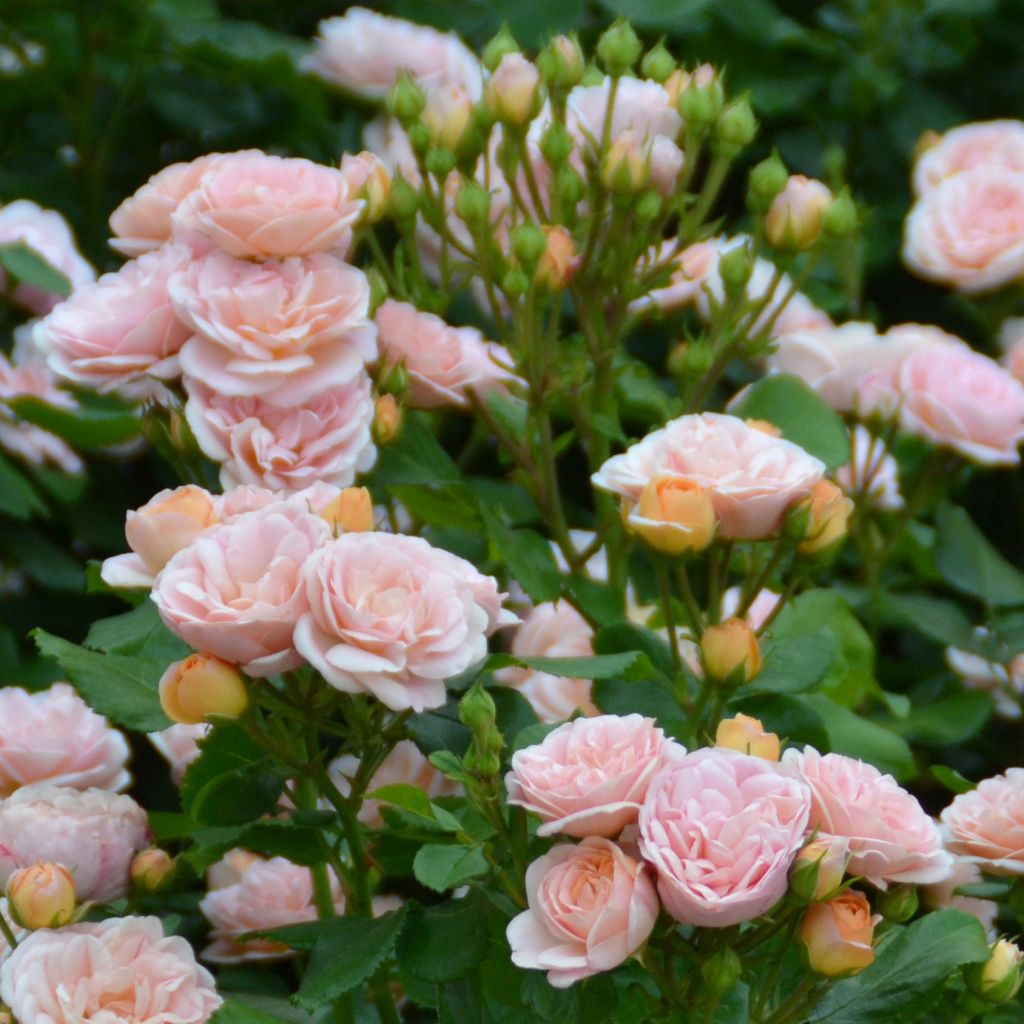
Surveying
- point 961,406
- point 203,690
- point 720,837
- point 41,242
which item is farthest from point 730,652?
point 41,242

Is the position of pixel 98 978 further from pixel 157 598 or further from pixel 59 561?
pixel 59 561

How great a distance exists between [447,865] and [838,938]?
196 millimetres

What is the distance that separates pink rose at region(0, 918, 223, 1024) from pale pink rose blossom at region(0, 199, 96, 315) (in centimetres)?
75

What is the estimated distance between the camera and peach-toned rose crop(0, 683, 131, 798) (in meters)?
1.10

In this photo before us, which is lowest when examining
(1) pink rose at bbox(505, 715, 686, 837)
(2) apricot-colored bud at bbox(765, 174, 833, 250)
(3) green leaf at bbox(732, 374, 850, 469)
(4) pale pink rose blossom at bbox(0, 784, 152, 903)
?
(4) pale pink rose blossom at bbox(0, 784, 152, 903)

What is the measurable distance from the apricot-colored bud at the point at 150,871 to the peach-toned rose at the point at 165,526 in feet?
0.66

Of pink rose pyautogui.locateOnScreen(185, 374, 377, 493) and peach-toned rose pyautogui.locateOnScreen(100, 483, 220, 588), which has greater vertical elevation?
peach-toned rose pyautogui.locateOnScreen(100, 483, 220, 588)

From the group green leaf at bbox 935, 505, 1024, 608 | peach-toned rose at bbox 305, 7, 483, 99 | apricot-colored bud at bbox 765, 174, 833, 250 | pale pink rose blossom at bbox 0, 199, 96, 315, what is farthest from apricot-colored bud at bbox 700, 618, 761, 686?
peach-toned rose at bbox 305, 7, 483, 99

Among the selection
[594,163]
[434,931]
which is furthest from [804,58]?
[434,931]

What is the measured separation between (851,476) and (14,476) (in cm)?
72

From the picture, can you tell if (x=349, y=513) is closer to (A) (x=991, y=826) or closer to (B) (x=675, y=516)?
(B) (x=675, y=516)

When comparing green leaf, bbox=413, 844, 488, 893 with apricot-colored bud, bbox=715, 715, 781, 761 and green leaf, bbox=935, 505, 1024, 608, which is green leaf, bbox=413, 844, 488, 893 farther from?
green leaf, bbox=935, 505, 1024, 608

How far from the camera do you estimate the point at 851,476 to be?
1.37m

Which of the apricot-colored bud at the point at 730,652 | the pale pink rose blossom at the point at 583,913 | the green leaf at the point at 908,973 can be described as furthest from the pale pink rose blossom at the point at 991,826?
the pale pink rose blossom at the point at 583,913
